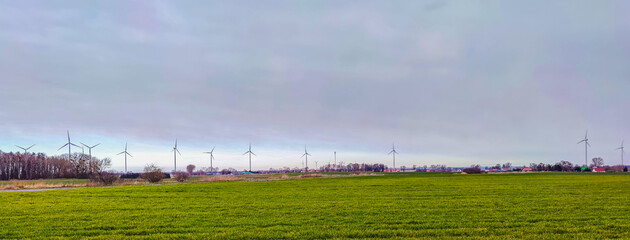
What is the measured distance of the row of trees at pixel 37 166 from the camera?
12019cm

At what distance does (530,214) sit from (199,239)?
1597cm

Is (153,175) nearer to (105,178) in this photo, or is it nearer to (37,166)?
(105,178)

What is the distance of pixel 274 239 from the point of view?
14352 mm

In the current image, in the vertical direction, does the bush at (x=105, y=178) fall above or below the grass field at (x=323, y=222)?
below

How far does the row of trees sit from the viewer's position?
12019cm

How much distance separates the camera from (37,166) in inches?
5276

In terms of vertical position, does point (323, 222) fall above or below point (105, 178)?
above

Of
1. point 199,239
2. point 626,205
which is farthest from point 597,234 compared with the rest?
point 199,239

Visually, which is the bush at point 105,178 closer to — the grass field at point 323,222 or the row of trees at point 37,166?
the grass field at point 323,222

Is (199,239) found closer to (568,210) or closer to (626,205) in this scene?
(568,210)

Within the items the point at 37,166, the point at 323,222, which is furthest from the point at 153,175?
the point at 37,166

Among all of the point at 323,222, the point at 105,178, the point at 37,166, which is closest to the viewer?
the point at 323,222

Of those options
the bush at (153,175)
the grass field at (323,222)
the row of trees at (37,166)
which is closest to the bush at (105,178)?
the bush at (153,175)

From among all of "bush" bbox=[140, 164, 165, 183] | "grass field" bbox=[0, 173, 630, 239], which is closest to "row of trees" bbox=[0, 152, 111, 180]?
"bush" bbox=[140, 164, 165, 183]
